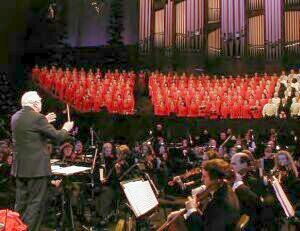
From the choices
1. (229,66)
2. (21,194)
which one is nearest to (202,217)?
(21,194)

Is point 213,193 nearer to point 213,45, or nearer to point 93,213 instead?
point 93,213

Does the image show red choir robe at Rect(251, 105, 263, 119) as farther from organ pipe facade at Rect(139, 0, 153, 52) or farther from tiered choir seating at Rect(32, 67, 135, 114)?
organ pipe facade at Rect(139, 0, 153, 52)

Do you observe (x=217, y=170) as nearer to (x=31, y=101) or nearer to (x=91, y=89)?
(x=31, y=101)

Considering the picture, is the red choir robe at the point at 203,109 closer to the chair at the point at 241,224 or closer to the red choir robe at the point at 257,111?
the red choir robe at the point at 257,111

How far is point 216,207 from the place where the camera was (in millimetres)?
3379

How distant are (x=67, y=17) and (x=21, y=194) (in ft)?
52.0

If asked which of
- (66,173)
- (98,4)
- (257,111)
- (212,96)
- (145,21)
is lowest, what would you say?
(66,173)

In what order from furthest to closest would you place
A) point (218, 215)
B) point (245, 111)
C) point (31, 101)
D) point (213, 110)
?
point (213, 110) < point (245, 111) < point (31, 101) < point (218, 215)

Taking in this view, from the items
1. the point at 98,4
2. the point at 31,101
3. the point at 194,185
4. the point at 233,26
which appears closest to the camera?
the point at 31,101

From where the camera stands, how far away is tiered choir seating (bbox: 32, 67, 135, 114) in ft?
46.5

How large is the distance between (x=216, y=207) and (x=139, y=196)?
1.01m

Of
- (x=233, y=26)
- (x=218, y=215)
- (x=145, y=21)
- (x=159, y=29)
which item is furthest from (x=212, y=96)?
(x=218, y=215)

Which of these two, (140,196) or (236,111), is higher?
(236,111)

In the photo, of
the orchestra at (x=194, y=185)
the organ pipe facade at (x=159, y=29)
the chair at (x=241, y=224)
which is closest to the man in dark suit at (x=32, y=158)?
the orchestra at (x=194, y=185)
